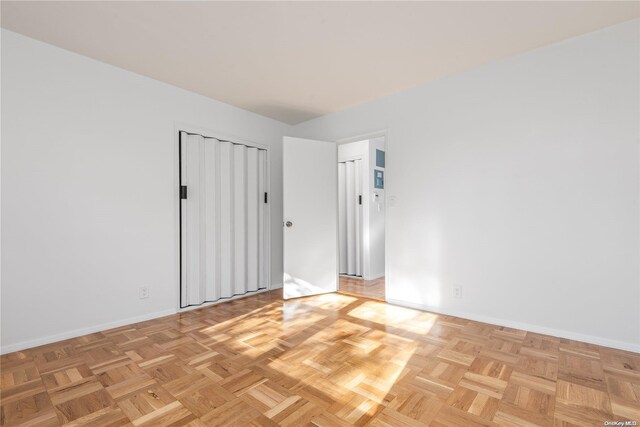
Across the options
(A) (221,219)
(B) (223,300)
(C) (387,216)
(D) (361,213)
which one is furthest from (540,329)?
(A) (221,219)

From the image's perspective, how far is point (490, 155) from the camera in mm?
2846

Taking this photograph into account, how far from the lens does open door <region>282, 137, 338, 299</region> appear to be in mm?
3881

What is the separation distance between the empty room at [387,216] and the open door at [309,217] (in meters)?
0.53

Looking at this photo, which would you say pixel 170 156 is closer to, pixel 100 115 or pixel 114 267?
pixel 100 115

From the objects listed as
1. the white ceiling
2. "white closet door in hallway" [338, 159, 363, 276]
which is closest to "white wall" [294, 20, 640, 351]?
the white ceiling

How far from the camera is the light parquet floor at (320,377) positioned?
5.14ft

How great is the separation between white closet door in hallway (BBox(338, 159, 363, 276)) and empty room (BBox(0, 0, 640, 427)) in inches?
60.0

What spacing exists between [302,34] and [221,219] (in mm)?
2240

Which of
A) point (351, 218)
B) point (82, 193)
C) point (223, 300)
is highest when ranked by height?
point (82, 193)

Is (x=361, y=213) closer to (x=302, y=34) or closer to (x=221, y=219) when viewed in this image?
(x=221, y=219)

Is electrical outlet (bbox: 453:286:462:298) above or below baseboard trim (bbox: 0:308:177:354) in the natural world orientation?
above

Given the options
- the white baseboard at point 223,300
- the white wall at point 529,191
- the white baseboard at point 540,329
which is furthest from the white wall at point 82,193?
the white baseboard at point 540,329

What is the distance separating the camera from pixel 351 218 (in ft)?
17.3

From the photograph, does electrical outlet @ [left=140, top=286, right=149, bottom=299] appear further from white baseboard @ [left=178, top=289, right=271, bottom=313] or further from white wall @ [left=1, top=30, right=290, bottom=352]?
white baseboard @ [left=178, top=289, right=271, bottom=313]
